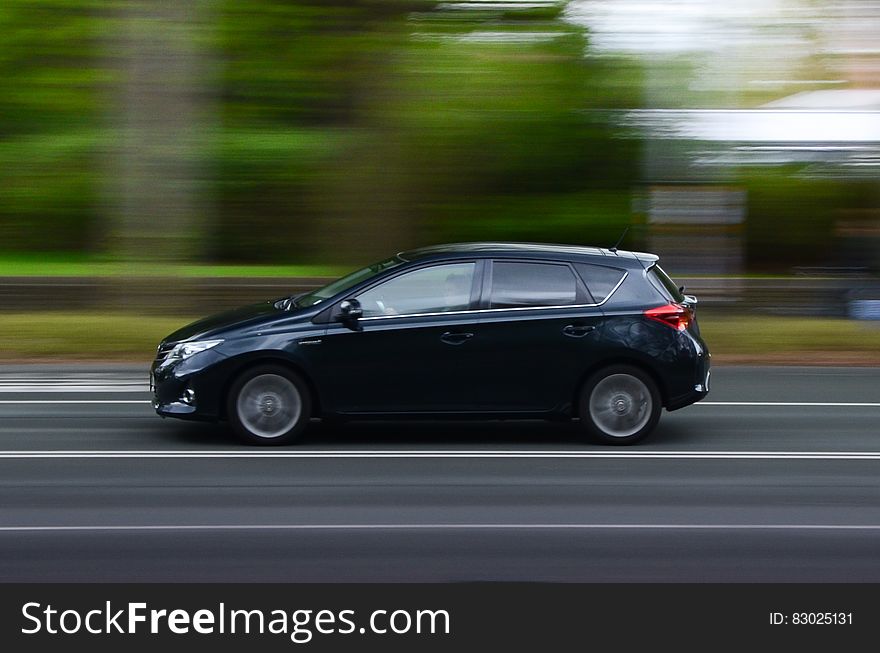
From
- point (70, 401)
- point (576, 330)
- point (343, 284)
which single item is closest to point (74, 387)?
point (70, 401)

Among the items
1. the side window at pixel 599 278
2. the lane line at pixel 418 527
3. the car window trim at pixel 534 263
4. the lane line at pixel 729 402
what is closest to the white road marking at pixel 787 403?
the lane line at pixel 729 402

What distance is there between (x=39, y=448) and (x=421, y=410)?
107 inches

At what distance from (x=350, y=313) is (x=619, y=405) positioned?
202 centimetres

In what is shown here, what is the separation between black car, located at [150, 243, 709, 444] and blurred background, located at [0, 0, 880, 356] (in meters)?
8.49

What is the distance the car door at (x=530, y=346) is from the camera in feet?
30.2

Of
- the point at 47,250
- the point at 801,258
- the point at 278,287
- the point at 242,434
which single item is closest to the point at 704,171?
the point at 801,258

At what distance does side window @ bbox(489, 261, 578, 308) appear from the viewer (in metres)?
Answer: 9.31

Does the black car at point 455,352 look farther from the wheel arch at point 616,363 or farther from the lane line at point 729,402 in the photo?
the lane line at point 729,402

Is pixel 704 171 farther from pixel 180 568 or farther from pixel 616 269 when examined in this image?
pixel 180 568

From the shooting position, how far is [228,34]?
21.6 metres

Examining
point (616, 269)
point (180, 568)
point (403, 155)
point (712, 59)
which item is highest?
point (712, 59)

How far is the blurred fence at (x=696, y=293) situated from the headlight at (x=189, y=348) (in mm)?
9691

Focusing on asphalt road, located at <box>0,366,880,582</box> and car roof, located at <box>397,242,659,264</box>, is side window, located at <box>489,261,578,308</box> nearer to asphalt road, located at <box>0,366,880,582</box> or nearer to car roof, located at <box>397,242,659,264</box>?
car roof, located at <box>397,242,659,264</box>

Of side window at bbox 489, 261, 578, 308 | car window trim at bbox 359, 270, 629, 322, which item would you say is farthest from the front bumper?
side window at bbox 489, 261, 578, 308
